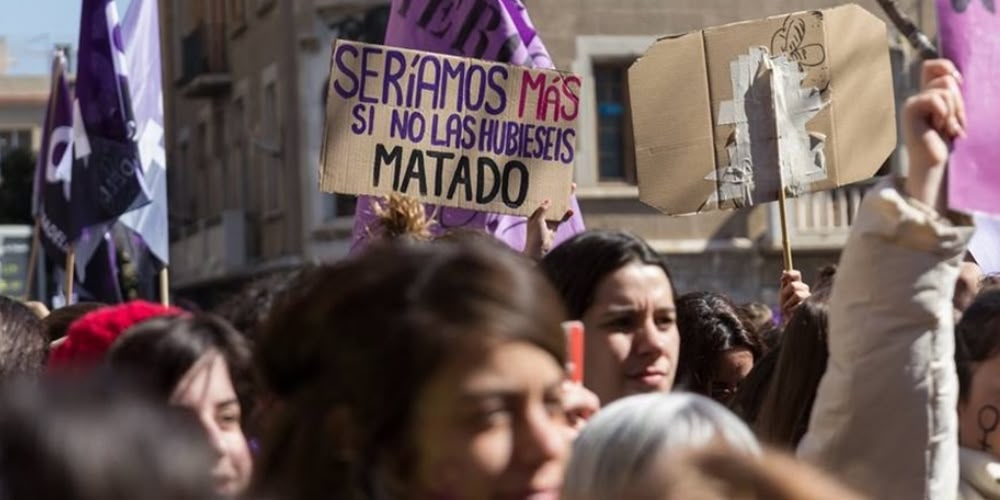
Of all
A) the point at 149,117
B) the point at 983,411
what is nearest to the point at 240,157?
the point at 149,117

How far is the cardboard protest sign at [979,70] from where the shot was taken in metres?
4.00

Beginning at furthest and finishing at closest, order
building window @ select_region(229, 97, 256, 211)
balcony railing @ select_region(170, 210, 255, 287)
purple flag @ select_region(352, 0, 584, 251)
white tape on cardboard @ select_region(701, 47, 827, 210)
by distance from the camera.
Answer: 1. building window @ select_region(229, 97, 256, 211)
2. balcony railing @ select_region(170, 210, 255, 287)
3. purple flag @ select_region(352, 0, 584, 251)
4. white tape on cardboard @ select_region(701, 47, 827, 210)

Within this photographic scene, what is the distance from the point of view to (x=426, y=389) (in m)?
2.69

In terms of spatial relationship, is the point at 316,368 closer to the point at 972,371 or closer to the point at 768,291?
the point at 972,371

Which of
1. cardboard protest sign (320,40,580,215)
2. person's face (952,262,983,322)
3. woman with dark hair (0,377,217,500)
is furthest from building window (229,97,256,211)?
woman with dark hair (0,377,217,500)

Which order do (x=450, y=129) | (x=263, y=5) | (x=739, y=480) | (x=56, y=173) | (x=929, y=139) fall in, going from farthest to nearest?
(x=263, y=5) → (x=56, y=173) → (x=450, y=129) → (x=929, y=139) → (x=739, y=480)

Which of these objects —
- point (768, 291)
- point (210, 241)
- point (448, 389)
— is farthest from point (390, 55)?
point (210, 241)

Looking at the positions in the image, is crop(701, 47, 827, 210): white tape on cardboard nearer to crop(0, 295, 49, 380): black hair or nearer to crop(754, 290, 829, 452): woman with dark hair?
crop(754, 290, 829, 452): woman with dark hair

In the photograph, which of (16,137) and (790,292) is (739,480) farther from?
(16,137)

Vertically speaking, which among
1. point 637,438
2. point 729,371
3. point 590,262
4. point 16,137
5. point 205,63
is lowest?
point 729,371

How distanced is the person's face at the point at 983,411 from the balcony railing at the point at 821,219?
70.9ft

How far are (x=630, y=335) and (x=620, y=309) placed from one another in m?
0.06

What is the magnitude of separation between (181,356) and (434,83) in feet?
12.7

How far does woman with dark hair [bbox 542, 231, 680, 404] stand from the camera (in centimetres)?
434
